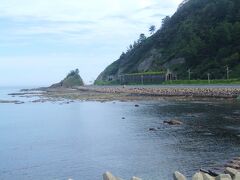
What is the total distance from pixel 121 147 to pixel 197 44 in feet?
317

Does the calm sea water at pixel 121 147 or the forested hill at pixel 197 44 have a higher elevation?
the forested hill at pixel 197 44

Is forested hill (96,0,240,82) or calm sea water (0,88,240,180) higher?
forested hill (96,0,240,82)

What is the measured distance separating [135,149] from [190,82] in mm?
79233

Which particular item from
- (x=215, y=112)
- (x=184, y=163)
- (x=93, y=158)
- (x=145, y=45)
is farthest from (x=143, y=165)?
(x=145, y=45)

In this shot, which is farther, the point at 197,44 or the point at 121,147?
the point at 197,44

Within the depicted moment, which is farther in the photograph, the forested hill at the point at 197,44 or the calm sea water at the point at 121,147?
the forested hill at the point at 197,44

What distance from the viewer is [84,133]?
4631cm

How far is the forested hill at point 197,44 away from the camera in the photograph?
11412 centimetres

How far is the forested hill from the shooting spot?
11412 centimetres

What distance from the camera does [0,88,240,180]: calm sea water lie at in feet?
88.2

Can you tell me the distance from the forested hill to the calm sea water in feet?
186

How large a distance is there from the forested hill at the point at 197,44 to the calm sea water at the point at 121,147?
186ft

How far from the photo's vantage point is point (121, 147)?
35.2m

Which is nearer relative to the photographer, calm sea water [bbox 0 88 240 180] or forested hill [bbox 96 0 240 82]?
calm sea water [bbox 0 88 240 180]
